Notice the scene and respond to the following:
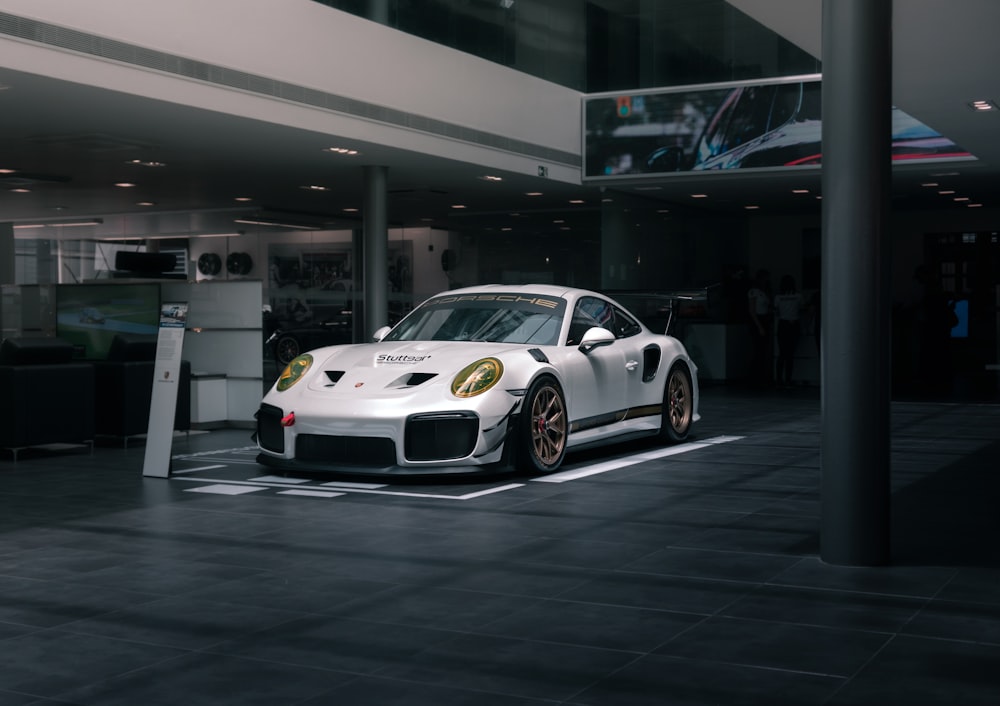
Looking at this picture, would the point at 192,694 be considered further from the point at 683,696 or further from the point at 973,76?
the point at 973,76

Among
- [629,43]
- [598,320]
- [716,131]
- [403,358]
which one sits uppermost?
[629,43]

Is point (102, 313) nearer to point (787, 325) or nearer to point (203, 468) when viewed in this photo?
point (203, 468)

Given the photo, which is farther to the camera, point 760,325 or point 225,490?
point 760,325

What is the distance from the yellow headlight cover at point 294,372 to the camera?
797cm

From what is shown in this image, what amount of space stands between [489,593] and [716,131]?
11.8 metres

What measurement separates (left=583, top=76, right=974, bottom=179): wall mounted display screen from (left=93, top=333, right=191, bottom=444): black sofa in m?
7.67

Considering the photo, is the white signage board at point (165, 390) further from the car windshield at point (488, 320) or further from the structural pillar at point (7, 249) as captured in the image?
the structural pillar at point (7, 249)

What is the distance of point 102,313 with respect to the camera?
11.2 metres

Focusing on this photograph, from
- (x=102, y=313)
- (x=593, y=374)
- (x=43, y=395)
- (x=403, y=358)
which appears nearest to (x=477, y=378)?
(x=403, y=358)

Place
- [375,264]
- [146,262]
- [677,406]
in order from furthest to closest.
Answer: [146,262], [375,264], [677,406]

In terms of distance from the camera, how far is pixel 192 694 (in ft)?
10.6

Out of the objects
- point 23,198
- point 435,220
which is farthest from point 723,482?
point 23,198

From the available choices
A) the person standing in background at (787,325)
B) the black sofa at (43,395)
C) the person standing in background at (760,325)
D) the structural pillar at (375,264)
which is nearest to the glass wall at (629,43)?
the structural pillar at (375,264)

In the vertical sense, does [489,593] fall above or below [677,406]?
below
